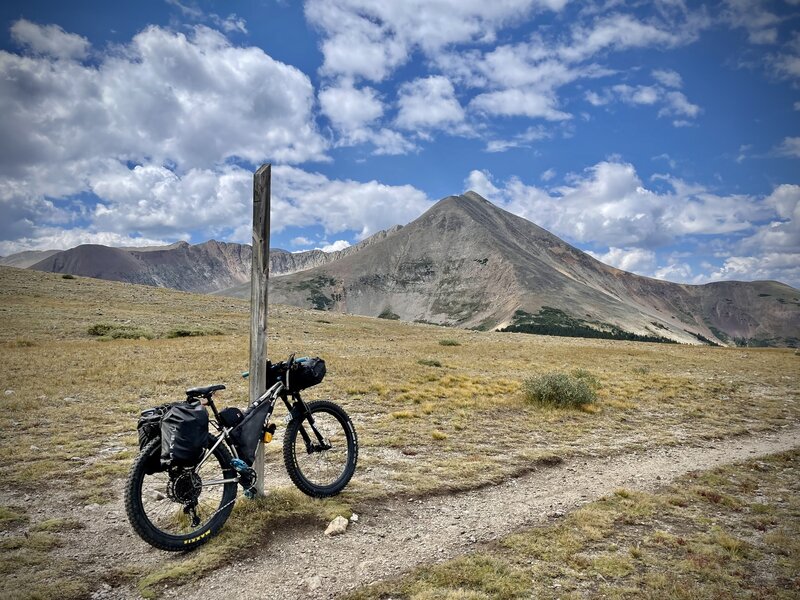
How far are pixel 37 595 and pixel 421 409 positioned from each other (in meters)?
12.0

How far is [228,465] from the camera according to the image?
6.41m

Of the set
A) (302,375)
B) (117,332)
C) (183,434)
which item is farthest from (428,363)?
(117,332)

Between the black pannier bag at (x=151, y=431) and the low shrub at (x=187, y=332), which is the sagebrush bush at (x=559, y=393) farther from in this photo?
the low shrub at (x=187, y=332)

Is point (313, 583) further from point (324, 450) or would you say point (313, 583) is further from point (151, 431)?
point (151, 431)

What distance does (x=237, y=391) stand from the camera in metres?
17.3

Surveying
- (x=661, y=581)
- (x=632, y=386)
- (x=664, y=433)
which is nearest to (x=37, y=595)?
(x=661, y=581)

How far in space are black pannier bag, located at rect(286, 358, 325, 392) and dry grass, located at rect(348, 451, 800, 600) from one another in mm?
3385

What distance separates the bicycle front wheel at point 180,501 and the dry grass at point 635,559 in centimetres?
254

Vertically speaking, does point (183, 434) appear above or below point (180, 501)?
above

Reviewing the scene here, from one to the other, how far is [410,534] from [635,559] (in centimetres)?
328

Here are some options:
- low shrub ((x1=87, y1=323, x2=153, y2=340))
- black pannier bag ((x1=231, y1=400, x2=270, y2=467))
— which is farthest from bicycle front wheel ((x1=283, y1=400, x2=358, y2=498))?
low shrub ((x1=87, y1=323, x2=153, y2=340))

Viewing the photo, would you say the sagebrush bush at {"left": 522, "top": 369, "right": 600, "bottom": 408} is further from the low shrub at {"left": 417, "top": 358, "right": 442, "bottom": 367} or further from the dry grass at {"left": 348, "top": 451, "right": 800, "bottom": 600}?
the low shrub at {"left": 417, "top": 358, "right": 442, "bottom": 367}

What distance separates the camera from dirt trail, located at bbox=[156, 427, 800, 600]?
5280 millimetres

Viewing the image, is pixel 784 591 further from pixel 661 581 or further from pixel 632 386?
pixel 632 386
